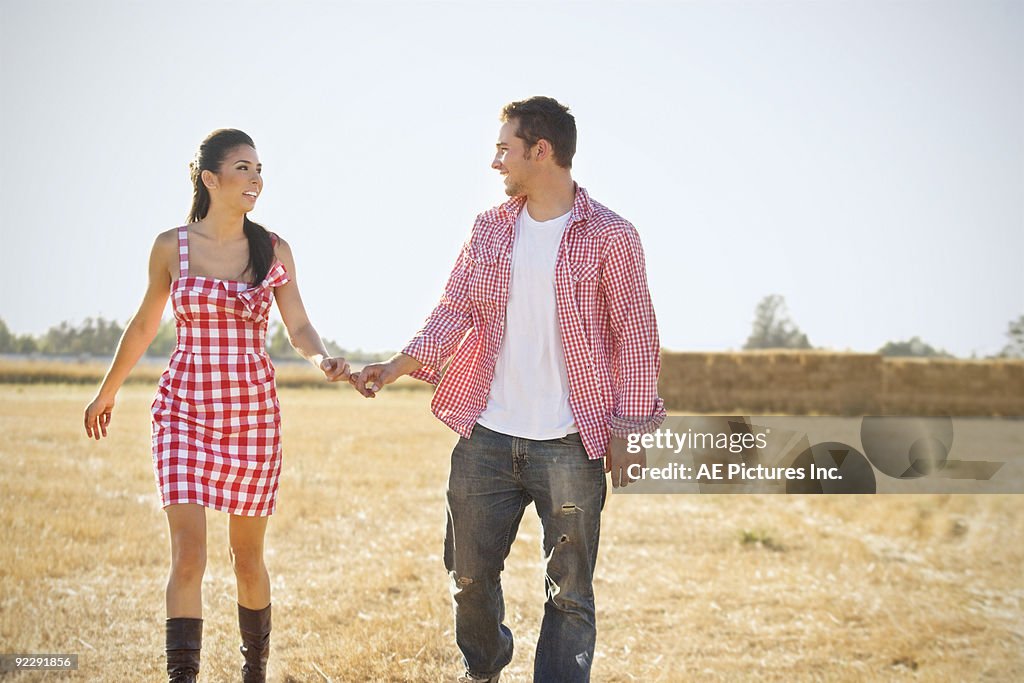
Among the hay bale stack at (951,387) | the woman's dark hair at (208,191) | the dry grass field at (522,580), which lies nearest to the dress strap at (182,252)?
the woman's dark hair at (208,191)

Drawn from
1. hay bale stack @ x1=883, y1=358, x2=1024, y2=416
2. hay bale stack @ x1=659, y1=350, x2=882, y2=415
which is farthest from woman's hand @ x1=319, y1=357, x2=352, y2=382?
hay bale stack @ x1=883, y1=358, x2=1024, y2=416

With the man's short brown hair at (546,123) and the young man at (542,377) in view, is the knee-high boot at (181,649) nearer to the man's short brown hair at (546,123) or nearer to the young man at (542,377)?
the young man at (542,377)

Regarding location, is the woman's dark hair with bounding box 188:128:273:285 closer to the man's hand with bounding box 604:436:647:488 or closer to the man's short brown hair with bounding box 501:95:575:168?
the man's short brown hair with bounding box 501:95:575:168

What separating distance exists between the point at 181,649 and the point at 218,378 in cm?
89

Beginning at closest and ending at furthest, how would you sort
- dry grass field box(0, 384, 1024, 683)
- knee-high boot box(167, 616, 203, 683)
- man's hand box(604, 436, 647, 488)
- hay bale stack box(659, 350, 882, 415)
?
knee-high boot box(167, 616, 203, 683) → man's hand box(604, 436, 647, 488) → dry grass field box(0, 384, 1024, 683) → hay bale stack box(659, 350, 882, 415)

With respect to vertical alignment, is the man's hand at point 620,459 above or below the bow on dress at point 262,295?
below

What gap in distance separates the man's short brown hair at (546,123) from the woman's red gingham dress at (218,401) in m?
1.06

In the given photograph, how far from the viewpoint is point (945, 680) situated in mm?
4887

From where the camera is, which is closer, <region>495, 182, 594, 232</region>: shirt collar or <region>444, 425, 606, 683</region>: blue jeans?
<region>444, 425, 606, 683</region>: blue jeans

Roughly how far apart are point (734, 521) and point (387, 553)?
147 inches

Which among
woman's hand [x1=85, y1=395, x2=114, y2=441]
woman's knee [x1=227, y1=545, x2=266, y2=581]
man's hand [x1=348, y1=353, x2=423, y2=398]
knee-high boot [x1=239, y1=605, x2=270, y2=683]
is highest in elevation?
man's hand [x1=348, y1=353, x2=423, y2=398]

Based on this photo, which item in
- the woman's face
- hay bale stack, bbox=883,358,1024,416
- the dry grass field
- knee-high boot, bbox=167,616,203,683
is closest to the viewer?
knee-high boot, bbox=167,616,203,683

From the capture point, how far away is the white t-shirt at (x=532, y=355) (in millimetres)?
3361

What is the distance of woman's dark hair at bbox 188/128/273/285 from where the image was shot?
140 inches
